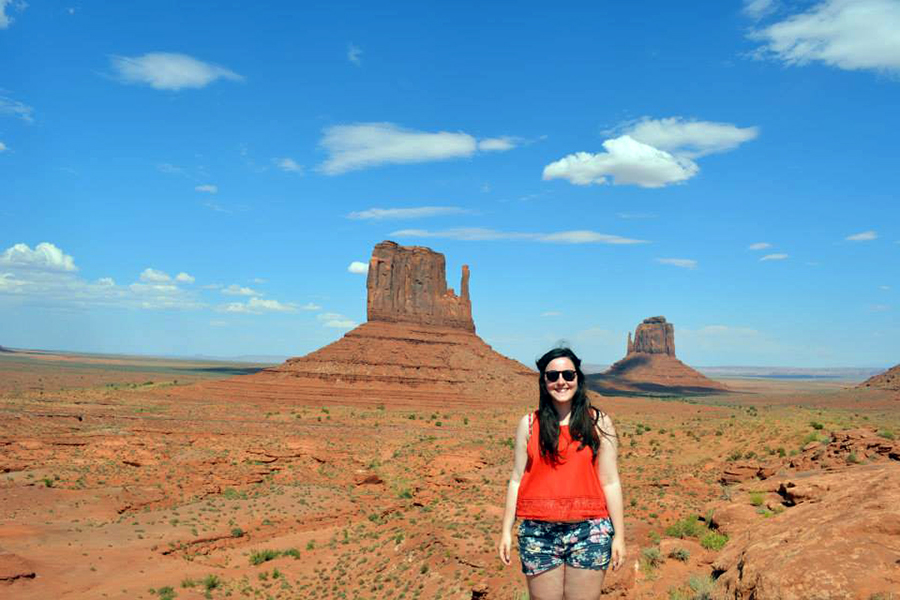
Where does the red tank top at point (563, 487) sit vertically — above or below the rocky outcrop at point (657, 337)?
below

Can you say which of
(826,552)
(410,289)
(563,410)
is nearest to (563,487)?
(563,410)

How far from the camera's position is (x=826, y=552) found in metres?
6.17

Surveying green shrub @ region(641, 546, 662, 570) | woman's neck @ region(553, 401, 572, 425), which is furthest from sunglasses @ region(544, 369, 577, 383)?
green shrub @ region(641, 546, 662, 570)

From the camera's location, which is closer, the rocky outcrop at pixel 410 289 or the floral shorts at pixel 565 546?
the floral shorts at pixel 565 546

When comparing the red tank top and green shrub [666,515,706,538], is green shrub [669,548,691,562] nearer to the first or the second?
green shrub [666,515,706,538]

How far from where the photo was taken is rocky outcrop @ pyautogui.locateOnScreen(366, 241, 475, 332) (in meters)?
97.1

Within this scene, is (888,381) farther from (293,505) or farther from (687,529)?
(687,529)

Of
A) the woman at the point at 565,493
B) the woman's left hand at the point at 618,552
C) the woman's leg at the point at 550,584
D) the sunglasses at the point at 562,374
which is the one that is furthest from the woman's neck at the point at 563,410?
the woman's leg at the point at 550,584

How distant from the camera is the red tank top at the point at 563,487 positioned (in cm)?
454

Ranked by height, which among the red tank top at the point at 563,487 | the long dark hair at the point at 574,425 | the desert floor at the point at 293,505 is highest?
the long dark hair at the point at 574,425

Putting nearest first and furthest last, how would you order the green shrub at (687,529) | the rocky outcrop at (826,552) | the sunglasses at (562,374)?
1. the sunglasses at (562,374)
2. the rocky outcrop at (826,552)
3. the green shrub at (687,529)

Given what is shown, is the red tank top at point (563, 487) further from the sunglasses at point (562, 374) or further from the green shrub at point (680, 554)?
the green shrub at point (680, 554)

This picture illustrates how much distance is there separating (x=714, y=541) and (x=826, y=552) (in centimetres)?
534

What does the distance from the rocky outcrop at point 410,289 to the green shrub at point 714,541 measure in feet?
→ 283
